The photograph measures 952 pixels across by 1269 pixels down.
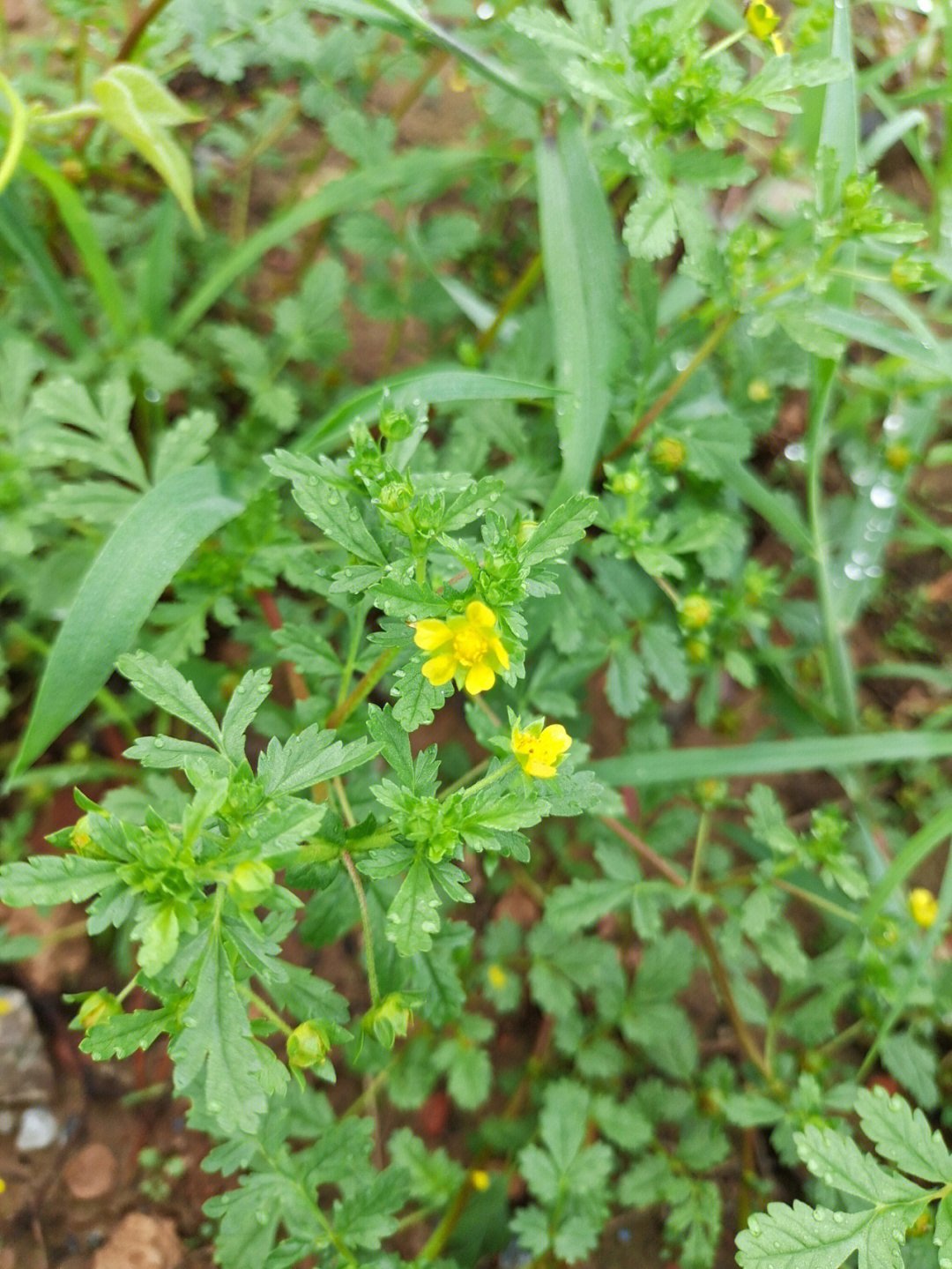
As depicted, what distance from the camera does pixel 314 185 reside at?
8.70ft

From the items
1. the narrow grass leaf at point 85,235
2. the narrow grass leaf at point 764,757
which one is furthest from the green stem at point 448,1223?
the narrow grass leaf at point 85,235

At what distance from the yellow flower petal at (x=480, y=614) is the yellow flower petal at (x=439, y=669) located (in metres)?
0.06

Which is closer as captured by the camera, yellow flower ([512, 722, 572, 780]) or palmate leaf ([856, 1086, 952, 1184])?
yellow flower ([512, 722, 572, 780])

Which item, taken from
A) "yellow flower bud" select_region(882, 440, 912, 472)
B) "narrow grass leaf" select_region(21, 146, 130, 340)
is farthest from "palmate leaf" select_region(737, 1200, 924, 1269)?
"narrow grass leaf" select_region(21, 146, 130, 340)

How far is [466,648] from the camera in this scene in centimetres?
115

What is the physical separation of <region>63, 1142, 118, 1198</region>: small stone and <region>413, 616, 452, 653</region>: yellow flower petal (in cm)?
146

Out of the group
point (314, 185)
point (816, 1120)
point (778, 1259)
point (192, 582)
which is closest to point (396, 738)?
point (192, 582)

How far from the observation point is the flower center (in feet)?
3.77

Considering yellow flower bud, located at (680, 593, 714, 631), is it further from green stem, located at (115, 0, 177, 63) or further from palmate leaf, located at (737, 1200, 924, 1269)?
green stem, located at (115, 0, 177, 63)

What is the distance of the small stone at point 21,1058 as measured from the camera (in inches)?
72.4

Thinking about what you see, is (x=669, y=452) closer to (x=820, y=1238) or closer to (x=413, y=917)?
(x=413, y=917)

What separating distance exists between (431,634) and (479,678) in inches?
3.3

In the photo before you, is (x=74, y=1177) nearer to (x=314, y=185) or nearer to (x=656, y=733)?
(x=656, y=733)

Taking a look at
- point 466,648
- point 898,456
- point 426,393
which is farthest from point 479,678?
point 898,456
